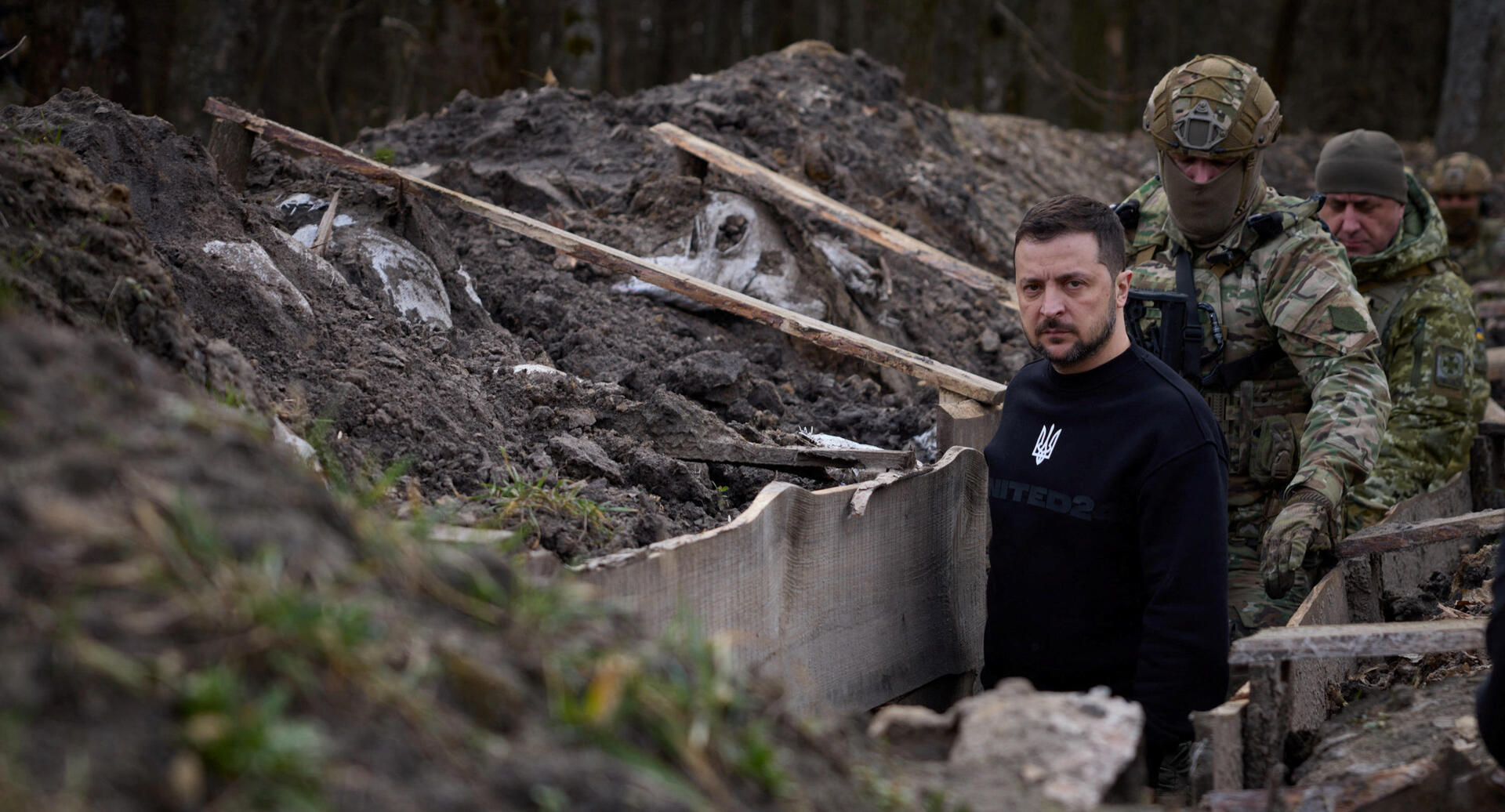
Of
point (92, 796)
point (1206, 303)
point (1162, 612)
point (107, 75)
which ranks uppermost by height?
point (107, 75)

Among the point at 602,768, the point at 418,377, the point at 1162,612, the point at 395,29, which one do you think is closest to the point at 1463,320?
the point at 1162,612

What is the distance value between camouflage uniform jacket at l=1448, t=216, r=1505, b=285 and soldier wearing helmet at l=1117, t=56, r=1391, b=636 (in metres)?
5.83

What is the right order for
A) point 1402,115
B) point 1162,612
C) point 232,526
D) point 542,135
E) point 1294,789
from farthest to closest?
point 1402,115 → point 542,135 → point 1162,612 → point 1294,789 → point 232,526

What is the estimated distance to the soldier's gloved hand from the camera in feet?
11.9

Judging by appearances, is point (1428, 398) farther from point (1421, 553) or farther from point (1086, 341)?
point (1086, 341)

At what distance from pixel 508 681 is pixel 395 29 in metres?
9.62

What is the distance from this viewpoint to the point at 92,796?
54.2 inches

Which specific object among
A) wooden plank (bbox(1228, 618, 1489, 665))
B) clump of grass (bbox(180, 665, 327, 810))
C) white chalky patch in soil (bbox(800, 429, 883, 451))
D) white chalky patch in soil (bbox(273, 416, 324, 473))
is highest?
white chalky patch in soil (bbox(273, 416, 324, 473))

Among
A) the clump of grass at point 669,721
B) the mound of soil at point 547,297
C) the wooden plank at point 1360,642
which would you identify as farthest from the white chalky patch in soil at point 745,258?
the clump of grass at point 669,721

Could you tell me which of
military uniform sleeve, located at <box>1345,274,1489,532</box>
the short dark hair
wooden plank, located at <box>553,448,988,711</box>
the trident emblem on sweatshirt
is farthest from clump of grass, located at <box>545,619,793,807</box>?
military uniform sleeve, located at <box>1345,274,1489,532</box>

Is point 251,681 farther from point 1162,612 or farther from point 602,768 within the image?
point 1162,612

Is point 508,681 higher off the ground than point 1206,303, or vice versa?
point 1206,303

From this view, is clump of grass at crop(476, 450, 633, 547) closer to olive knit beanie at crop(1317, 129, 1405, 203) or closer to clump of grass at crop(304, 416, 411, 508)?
clump of grass at crop(304, 416, 411, 508)

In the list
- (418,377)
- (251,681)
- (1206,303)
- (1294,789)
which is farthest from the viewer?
(1206,303)
